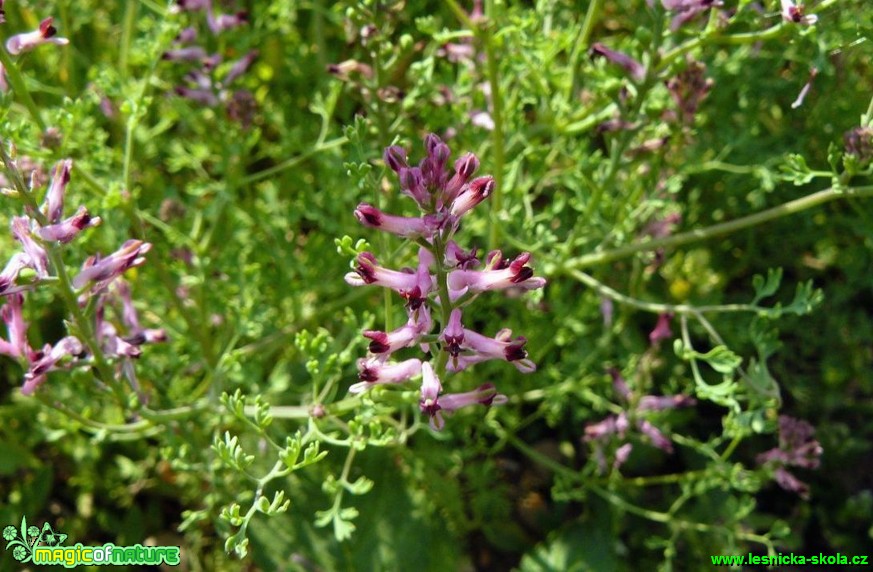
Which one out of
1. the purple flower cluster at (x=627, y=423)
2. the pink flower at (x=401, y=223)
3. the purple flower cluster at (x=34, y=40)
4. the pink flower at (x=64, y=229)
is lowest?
the purple flower cluster at (x=627, y=423)

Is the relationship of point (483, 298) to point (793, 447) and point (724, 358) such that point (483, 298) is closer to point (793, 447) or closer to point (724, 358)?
point (724, 358)

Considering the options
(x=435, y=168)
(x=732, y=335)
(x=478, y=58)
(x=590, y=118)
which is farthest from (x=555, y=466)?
(x=435, y=168)

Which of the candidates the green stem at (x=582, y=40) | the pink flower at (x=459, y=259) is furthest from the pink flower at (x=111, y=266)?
the green stem at (x=582, y=40)

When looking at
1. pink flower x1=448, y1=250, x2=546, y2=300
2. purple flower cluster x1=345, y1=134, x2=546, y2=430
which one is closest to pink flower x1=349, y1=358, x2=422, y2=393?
purple flower cluster x1=345, y1=134, x2=546, y2=430

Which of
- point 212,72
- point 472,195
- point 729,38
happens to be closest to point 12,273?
point 472,195

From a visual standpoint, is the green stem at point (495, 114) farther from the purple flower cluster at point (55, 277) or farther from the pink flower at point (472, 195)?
the purple flower cluster at point (55, 277)

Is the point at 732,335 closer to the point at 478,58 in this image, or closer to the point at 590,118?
the point at 590,118
